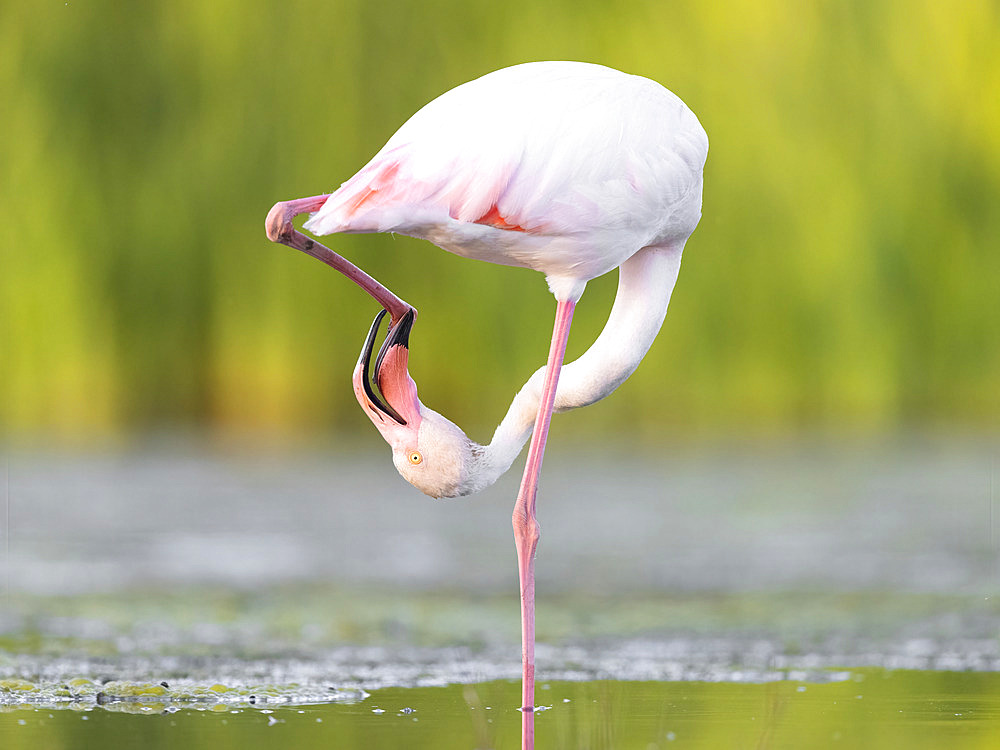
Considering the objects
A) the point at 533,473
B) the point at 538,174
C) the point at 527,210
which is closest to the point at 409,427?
the point at 533,473

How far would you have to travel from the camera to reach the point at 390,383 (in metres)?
5.29

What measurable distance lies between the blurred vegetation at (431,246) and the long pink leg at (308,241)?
7.88 metres

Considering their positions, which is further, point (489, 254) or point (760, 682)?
point (760, 682)

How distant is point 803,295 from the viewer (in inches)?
522

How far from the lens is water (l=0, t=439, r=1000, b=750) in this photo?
500 centimetres

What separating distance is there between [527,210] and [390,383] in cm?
75

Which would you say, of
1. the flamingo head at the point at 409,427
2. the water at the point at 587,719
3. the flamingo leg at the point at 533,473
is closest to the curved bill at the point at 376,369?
the flamingo head at the point at 409,427

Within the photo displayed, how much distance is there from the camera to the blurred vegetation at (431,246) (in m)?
13.3

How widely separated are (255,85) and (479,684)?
905 centimetres

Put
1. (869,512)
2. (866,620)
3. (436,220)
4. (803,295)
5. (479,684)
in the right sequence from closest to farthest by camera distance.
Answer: (436,220), (479,684), (866,620), (869,512), (803,295)

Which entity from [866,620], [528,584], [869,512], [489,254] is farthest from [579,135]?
[869,512]

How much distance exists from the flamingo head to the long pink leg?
49mm

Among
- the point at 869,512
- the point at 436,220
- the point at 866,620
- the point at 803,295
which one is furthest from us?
the point at 803,295

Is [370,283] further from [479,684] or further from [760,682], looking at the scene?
[760,682]
